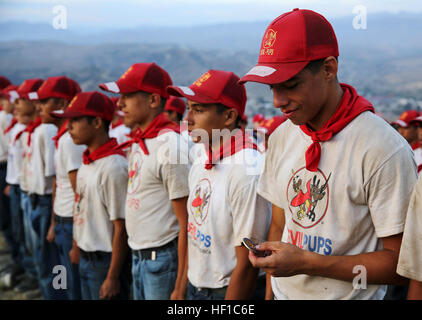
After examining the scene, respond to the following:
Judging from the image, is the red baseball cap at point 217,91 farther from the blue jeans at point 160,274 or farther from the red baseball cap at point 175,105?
the red baseball cap at point 175,105

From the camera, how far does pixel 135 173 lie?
9.59 ft

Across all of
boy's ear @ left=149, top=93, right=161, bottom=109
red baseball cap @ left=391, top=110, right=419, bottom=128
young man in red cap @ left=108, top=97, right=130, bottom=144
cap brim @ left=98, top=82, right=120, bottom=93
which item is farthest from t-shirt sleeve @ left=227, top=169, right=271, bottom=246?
red baseball cap @ left=391, top=110, right=419, bottom=128

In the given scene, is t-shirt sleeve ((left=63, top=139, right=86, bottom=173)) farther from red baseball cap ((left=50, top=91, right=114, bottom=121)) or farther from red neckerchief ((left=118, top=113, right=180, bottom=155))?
red neckerchief ((left=118, top=113, right=180, bottom=155))

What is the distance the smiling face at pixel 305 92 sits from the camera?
62.7 inches

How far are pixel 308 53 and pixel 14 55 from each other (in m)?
29.1

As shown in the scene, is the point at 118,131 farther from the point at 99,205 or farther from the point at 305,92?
the point at 305,92

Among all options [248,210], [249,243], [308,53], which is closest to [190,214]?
[248,210]

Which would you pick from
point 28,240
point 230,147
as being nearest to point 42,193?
point 28,240

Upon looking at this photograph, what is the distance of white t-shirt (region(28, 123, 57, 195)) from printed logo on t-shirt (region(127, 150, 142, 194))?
1748 millimetres

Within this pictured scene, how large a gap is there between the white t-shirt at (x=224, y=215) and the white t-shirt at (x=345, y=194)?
1.09 ft
